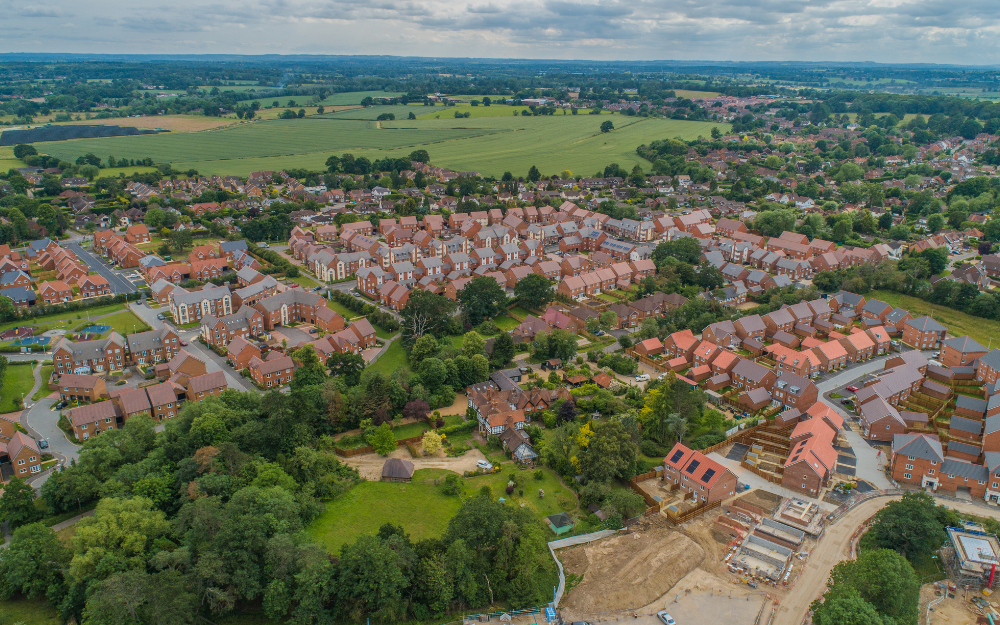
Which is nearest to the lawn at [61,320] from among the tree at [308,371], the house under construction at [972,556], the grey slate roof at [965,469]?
the tree at [308,371]

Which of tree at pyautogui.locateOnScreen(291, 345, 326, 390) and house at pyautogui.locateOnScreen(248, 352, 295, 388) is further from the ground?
tree at pyautogui.locateOnScreen(291, 345, 326, 390)

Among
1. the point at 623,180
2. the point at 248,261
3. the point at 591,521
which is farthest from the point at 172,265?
the point at 623,180

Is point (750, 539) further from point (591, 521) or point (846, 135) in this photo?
point (846, 135)

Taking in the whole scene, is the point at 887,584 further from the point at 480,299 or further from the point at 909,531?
the point at 480,299

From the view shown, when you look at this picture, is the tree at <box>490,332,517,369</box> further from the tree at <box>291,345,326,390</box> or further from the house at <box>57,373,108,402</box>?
the house at <box>57,373,108,402</box>

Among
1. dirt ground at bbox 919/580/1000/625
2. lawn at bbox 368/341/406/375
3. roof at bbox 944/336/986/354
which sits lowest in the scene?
dirt ground at bbox 919/580/1000/625

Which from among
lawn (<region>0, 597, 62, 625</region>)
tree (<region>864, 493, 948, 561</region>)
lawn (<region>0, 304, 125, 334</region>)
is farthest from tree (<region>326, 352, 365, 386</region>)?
tree (<region>864, 493, 948, 561</region>)

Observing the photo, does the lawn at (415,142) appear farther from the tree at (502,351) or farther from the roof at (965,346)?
→ the roof at (965,346)
